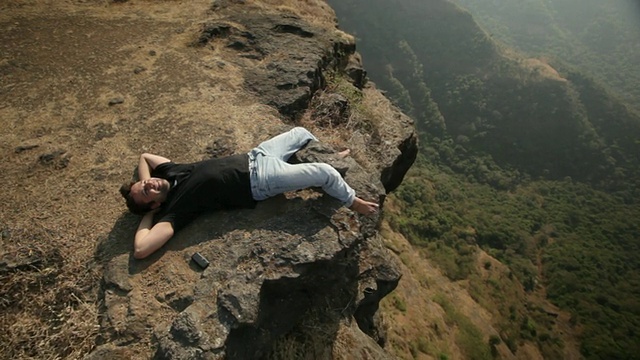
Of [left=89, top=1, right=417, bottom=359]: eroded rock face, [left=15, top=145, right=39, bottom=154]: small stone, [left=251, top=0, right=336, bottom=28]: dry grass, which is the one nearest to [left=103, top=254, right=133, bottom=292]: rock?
[left=89, top=1, right=417, bottom=359]: eroded rock face

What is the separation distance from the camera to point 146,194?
487 centimetres

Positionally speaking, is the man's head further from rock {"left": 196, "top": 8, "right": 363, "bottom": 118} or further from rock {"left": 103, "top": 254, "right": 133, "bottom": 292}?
rock {"left": 196, "top": 8, "right": 363, "bottom": 118}

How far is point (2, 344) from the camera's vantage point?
4.35 meters

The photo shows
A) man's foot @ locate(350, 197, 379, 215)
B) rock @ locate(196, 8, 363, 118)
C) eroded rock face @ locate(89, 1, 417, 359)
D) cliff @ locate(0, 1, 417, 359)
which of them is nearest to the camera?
eroded rock face @ locate(89, 1, 417, 359)

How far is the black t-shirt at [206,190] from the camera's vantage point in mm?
4984

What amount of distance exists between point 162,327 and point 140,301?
524mm

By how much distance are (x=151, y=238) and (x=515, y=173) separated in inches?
2560

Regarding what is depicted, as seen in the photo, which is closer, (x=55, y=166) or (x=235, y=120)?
(x=55, y=166)

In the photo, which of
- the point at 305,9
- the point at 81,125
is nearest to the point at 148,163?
the point at 81,125

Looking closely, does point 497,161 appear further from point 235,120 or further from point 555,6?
point 555,6

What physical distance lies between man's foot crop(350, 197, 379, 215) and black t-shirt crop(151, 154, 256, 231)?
1.47m

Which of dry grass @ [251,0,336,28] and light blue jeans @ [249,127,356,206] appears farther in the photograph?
dry grass @ [251,0,336,28]

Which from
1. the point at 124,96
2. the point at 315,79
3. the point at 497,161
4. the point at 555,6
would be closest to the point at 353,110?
the point at 315,79

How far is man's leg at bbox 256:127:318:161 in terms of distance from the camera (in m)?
5.56
